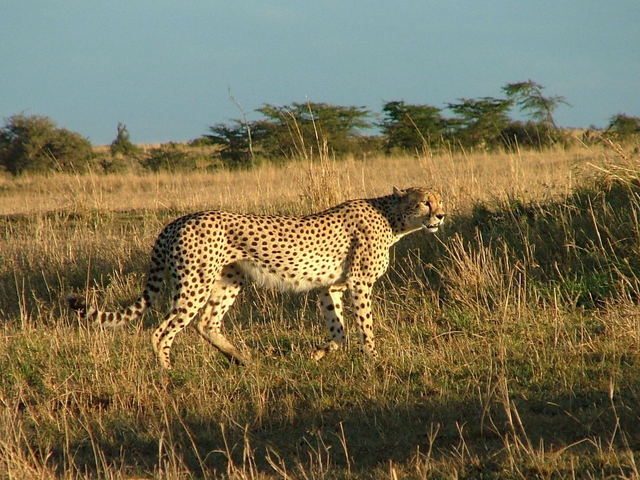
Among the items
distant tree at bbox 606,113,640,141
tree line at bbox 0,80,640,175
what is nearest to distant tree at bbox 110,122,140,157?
tree line at bbox 0,80,640,175

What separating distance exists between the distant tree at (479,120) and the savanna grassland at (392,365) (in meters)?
12.5

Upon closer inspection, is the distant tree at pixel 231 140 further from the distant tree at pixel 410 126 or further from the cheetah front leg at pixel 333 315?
the cheetah front leg at pixel 333 315

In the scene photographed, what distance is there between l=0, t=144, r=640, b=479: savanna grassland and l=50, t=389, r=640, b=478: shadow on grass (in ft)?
0.04

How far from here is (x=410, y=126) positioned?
771 inches

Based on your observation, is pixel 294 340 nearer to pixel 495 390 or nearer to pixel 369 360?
pixel 369 360

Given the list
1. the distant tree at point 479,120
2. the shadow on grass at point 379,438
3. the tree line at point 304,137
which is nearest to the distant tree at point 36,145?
the tree line at point 304,137

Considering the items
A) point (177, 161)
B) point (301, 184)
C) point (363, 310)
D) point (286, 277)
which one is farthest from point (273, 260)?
point (177, 161)

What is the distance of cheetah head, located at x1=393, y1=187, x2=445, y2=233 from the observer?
19.2 feet

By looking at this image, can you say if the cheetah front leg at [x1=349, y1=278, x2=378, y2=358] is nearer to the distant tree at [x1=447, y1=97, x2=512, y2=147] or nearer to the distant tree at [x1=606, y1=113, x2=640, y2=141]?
the distant tree at [x1=606, y1=113, x2=640, y2=141]

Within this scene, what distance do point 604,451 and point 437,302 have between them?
2596 millimetres

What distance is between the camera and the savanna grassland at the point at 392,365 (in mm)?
3783

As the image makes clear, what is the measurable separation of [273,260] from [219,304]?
19.5 inches

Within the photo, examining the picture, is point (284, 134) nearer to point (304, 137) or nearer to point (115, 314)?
point (304, 137)

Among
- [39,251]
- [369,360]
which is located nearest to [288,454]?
[369,360]
